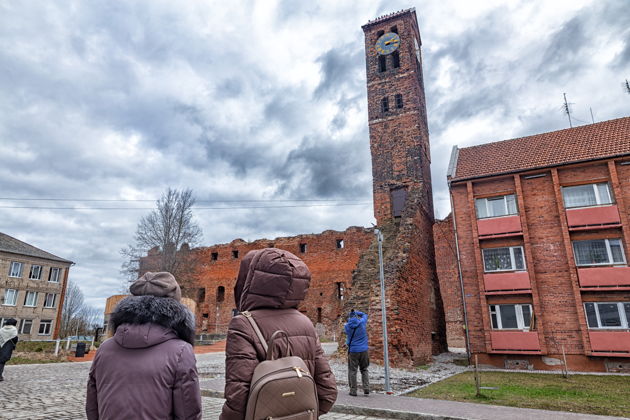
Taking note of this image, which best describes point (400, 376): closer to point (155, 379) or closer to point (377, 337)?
point (377, 337)

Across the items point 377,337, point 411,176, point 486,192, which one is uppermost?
point 411,176

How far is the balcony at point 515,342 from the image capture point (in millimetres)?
15461

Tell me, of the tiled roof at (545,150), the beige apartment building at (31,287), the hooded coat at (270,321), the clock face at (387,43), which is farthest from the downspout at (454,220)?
the beige apartment building at (31,287)

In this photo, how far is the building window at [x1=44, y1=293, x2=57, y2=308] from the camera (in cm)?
3631

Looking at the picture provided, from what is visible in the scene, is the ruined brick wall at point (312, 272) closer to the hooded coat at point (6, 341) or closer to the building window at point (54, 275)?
the building window at point (54, 275)

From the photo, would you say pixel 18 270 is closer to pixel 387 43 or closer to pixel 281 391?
pixel 387 43

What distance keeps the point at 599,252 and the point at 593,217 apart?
139cm

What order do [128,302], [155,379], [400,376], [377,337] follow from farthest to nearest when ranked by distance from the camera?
[377,337], [400,376], [128,302], [155,379]

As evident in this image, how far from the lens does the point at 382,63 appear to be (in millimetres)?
24719

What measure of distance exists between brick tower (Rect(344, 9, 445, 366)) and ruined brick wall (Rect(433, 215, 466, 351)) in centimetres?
918

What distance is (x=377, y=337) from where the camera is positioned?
46.2ft

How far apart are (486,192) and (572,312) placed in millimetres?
5882

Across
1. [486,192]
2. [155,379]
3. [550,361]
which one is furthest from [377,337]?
[155,379]

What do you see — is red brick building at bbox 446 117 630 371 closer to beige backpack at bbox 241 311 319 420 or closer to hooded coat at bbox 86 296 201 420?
beige backpack at bbox 241 311 319 420
